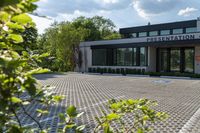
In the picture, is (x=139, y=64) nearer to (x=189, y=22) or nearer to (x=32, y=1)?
(x=189, y=22)

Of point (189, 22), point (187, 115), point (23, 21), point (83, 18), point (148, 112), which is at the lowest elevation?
point (187, 115)

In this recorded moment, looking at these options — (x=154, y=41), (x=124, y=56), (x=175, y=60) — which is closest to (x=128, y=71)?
(x=124, y=56)

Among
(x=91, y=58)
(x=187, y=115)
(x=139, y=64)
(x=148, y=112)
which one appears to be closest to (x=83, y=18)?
(x=91, y=58)

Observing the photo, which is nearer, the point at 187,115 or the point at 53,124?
the point at 53,124

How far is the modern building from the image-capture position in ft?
77.9

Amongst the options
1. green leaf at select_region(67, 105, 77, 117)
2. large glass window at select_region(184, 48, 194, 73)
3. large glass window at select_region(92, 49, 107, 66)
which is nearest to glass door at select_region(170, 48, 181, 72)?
large glass window at select_region(184, 48, 194, 73)

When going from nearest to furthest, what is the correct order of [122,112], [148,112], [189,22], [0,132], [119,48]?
[0,132] → [122,112] → [148,112] → [119,48] → [189,22]

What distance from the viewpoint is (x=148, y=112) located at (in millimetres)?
1816

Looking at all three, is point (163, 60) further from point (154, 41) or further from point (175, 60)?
point (154, 41)

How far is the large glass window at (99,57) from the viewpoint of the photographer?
29.1 meters

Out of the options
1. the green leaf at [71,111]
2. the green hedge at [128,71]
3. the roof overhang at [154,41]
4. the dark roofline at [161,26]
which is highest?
the dark roofline at [161,26]

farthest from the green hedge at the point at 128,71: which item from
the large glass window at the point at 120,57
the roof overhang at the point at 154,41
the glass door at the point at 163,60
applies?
the glass door at the point at 163,60

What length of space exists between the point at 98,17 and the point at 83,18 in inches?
125

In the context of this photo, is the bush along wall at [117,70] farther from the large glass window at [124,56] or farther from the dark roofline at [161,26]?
the dark roofline at [161,26]
